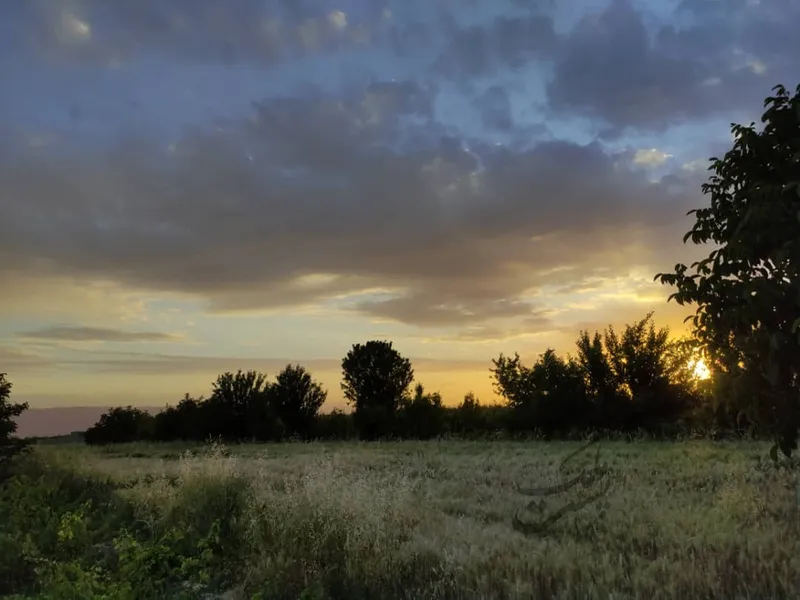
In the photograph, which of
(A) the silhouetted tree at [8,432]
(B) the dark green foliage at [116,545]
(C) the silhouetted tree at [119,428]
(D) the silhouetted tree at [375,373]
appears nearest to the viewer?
(B) the dark green foliage at [116,545]

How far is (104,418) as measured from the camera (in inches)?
1815

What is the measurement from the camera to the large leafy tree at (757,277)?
545 centimetres

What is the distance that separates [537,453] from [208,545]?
14657 mm

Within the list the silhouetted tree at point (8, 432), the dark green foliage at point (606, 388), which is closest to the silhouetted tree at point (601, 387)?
the dark green foliage at point (606, 388)

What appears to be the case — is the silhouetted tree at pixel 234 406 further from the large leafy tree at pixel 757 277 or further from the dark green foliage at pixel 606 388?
the large leafy tree at pixel 757 277

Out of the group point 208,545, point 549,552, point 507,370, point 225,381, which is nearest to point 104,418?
point 225,381

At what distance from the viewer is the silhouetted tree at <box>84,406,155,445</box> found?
1783 inches

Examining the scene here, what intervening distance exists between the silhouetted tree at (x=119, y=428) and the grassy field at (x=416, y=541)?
3420 cm


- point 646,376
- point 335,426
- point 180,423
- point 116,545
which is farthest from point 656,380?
point 116,545

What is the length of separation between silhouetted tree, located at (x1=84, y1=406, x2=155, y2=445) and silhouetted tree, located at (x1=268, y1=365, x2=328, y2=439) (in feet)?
27.5

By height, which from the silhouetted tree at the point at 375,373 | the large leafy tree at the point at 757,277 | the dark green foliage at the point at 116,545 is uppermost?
the silhouetted tree at the point at 375,373

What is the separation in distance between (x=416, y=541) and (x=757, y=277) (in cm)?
442

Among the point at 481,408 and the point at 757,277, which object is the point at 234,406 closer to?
the point at 481,408

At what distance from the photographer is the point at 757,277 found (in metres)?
5.63
